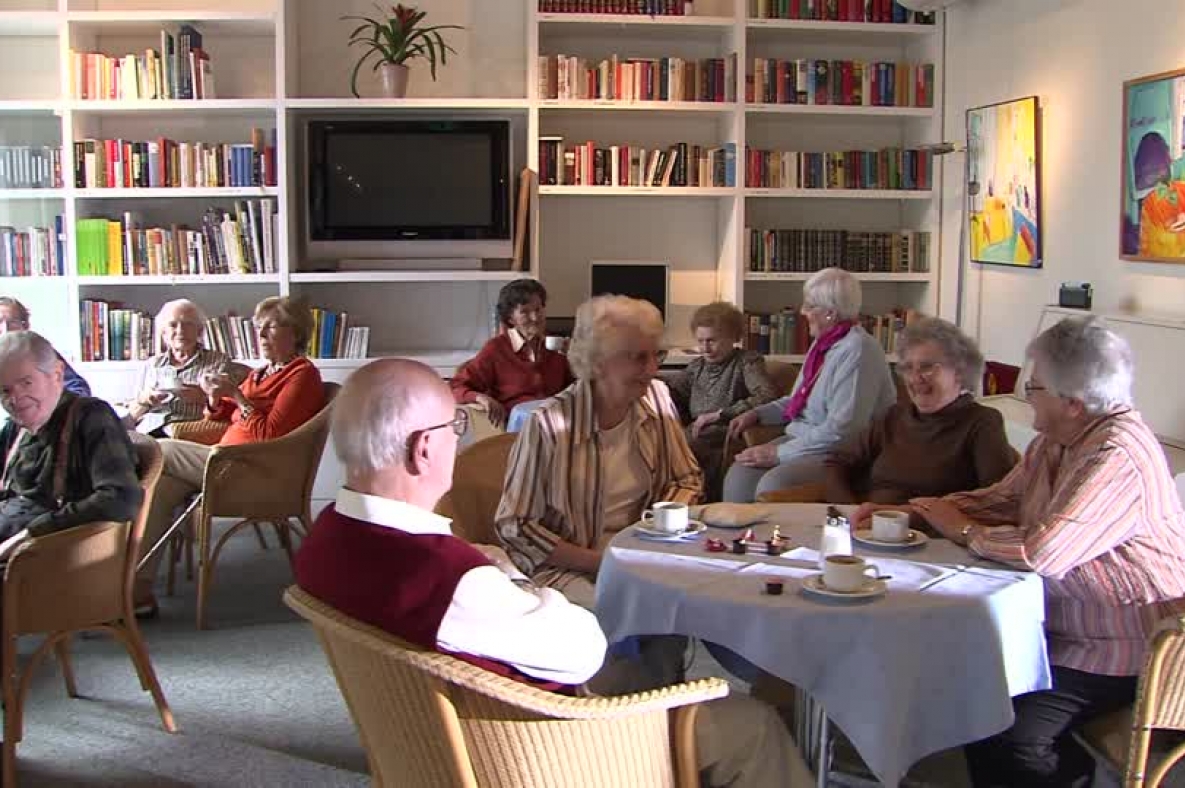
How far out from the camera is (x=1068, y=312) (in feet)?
17.1

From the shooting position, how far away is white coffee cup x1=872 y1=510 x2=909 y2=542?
9.25ft

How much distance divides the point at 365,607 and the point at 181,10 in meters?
5.27

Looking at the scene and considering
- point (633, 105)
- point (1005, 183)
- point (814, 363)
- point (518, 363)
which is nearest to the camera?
point (814, 363)

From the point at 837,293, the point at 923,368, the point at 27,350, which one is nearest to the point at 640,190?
the point at 837,293

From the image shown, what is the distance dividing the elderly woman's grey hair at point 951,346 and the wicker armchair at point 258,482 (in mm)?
2243

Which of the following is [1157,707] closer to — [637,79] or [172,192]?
[637,79]

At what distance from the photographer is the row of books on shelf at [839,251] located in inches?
263

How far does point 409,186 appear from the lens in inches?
254

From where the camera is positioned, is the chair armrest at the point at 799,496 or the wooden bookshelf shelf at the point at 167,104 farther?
the wooden bookshelf shelf at the point at 167,104

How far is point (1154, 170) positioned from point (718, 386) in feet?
6.29

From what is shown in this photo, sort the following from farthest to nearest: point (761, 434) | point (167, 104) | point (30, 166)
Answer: point (30, 166) → point (167, 104) → point (761, 434)

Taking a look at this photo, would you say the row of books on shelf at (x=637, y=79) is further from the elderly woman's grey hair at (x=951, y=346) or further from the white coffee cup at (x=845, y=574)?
the white coffee cup at (x=845, y=574)

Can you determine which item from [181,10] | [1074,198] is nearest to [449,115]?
[181,10]

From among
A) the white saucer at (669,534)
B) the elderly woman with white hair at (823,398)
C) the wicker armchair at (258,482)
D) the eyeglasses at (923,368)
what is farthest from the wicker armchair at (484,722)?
the wicker armchair at (258,482)
